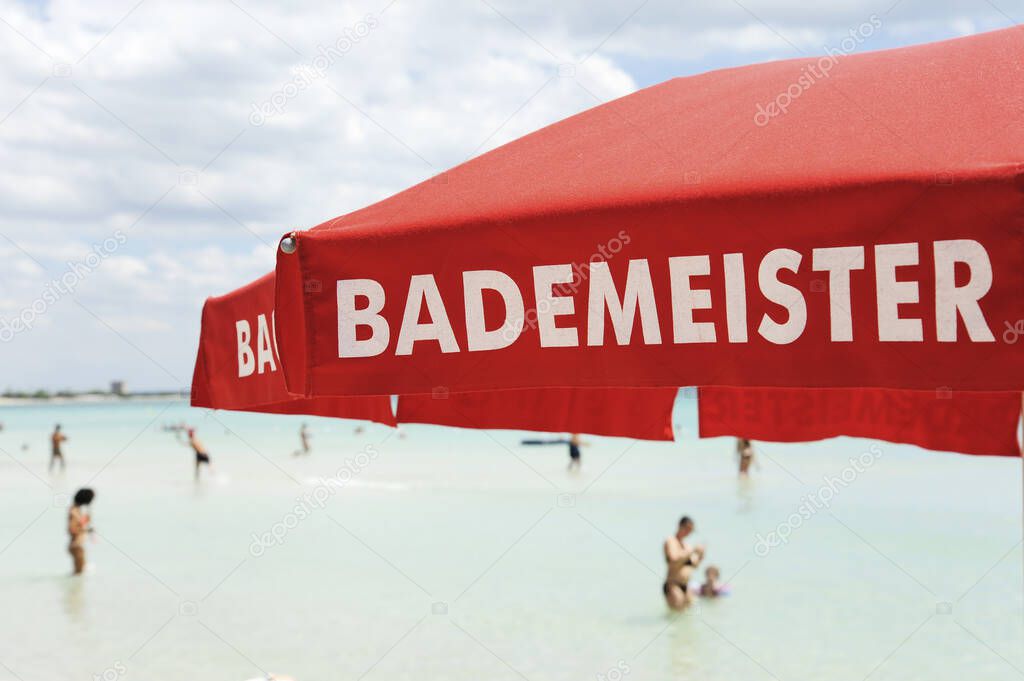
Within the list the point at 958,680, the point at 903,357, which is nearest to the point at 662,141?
the point at 903,357

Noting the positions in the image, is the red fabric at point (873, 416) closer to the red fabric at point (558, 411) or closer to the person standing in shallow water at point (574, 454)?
the red fabric at point (558, 411)

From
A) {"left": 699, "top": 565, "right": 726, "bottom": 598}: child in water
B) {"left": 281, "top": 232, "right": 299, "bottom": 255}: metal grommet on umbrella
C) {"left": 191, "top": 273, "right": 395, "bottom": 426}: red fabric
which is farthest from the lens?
{"left": 699, "top": 565, "right": 726, "bottom": 598}: child in water

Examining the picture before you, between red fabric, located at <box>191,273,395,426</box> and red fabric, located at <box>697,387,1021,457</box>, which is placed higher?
red fabric, located at <box>191,273,395,426</box>

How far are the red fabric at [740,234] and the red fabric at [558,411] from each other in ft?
4.03

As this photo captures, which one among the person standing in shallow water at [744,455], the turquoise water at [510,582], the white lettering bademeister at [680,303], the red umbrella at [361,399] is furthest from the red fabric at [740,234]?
the person standing in shallow water at [744,455]

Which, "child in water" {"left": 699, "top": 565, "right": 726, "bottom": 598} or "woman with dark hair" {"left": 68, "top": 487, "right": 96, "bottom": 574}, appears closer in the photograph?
"child in water" {"left": 699, "top": 565, "right": 726, "bottom": 598}

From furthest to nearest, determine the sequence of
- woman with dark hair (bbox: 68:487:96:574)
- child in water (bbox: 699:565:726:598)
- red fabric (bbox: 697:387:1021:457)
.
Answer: woman with dark hair (bbox: 68:487:96:574) < child in water (bbox: 699:565:726:598) < red fabric (bbox: 697:387:1021:457)

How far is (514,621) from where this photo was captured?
1068 cm

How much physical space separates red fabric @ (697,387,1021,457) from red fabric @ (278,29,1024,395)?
55.2 inches

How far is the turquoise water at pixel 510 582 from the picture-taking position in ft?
30.5

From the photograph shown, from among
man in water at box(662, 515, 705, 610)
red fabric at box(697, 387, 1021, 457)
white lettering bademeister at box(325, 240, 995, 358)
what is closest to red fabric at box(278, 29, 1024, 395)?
white lettering bademeister at box(325, 240, 995, 358)

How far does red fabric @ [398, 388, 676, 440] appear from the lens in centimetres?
361

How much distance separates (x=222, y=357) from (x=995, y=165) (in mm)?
2338

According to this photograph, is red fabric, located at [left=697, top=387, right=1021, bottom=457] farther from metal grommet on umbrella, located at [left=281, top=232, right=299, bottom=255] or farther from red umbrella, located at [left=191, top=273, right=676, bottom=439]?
metal grommet on umbrella, located at [left=281, top=232, right=299, bottom=255]
